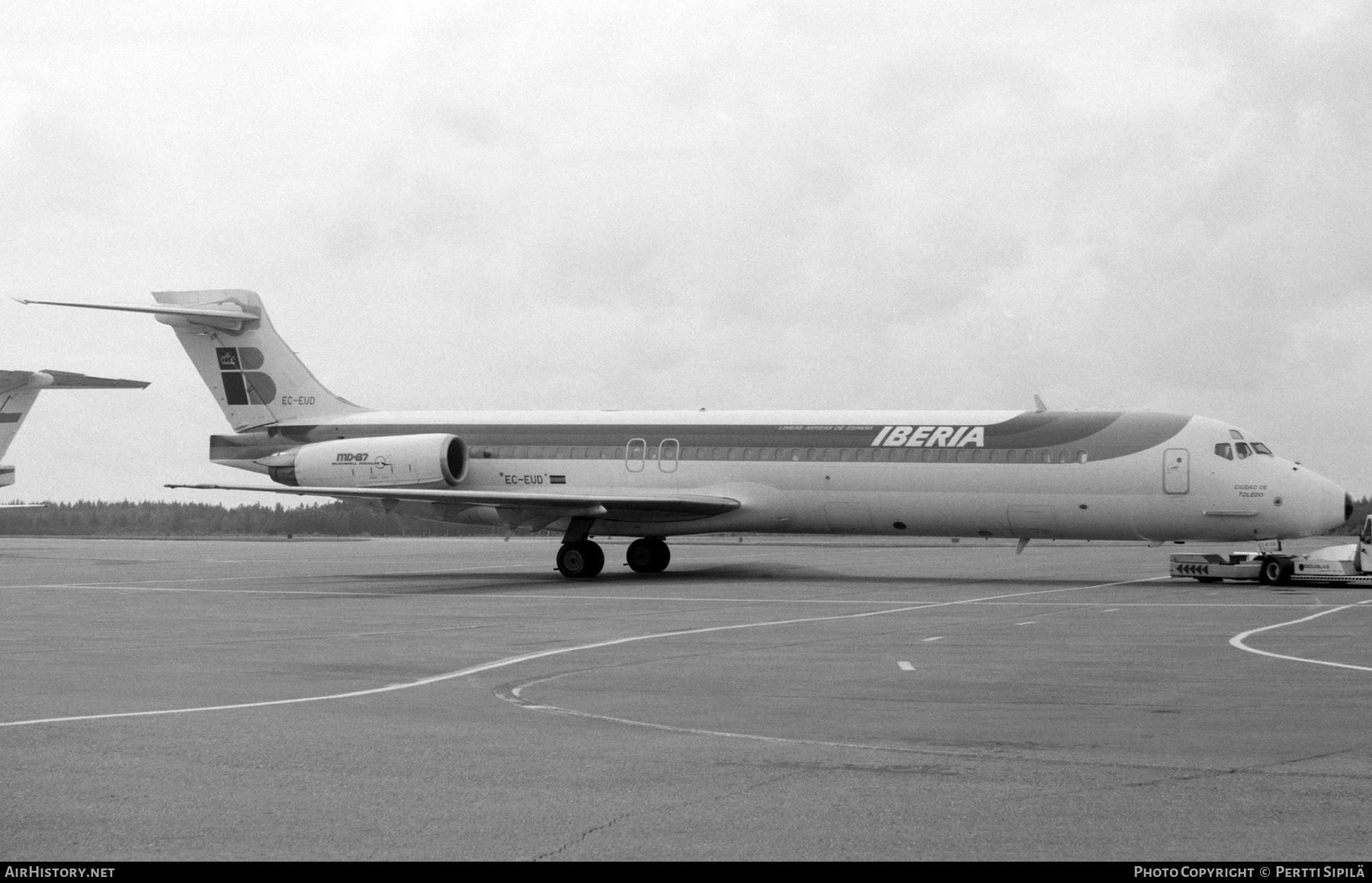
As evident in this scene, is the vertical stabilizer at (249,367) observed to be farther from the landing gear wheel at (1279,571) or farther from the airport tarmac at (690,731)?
the landing gear wheel at (1279,571)

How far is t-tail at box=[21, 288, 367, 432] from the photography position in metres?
35.1

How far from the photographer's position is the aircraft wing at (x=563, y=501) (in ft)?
96.9

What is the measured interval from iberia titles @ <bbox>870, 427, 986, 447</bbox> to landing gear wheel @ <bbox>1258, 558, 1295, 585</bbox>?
5.81m

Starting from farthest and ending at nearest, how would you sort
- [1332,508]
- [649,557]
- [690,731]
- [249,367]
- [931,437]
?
[249,367]
[649,557]
[931,437]
[1332,508]
[690,731]

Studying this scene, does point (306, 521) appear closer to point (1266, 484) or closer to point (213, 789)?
point (1266, 484)

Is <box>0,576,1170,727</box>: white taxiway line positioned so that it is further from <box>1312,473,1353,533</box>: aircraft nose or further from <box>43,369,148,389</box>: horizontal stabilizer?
<box>43,369,148,389</box>: horizontal stabilizer

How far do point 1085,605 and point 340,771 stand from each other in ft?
51.3

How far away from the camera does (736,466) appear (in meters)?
31.0

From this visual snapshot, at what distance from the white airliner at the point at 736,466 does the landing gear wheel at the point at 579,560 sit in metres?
0.04

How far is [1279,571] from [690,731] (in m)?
20.6

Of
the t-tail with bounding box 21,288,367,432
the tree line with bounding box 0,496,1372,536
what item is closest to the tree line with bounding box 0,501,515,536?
the tree line with bounding box 0,496,1372,536

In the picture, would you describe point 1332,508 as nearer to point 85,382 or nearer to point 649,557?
point 649,557

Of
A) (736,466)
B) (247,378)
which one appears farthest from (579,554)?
(247,378)
